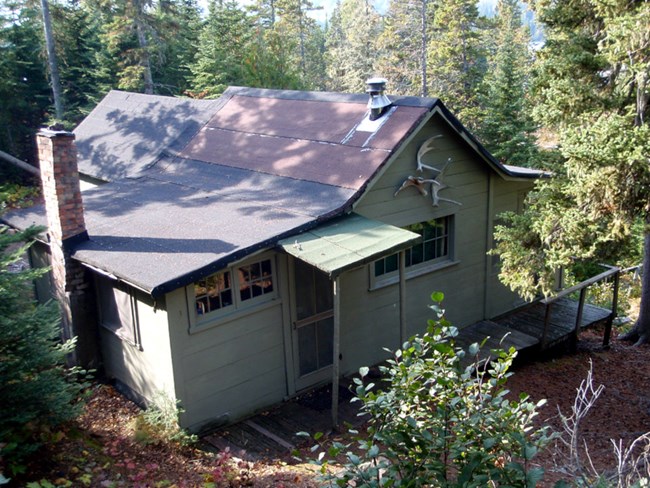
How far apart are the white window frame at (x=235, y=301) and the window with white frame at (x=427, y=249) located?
2094 mm

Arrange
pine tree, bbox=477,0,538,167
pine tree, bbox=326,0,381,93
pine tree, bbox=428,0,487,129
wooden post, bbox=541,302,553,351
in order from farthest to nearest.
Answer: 1. pine tree, bbox=326,0,381,93
2. pine tree, bbox=428,0,487,129
3. pine tree, bbox=477,0,538,167
4. wooden post, bbox=541,302,553,351

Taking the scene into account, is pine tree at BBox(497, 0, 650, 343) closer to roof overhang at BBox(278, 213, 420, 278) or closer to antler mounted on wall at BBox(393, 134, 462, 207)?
antler mounted on wall at BBox(393, 134, 462, 207)

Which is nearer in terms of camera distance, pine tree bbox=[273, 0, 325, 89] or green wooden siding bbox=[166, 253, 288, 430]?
green wooden siding bbox=[166, 253, 288, 430]

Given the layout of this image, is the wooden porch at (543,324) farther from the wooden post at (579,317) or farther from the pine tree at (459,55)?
the pine tree at (459,55)

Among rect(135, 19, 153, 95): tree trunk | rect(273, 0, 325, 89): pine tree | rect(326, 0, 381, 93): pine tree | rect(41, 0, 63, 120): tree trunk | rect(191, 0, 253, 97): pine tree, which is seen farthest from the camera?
rect(273, 0, 325, 89): pine tree

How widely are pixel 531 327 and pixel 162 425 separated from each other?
283 inches

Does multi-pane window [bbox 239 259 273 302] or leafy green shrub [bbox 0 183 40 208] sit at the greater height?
multi-pane window [bbox 239 259 273 302]

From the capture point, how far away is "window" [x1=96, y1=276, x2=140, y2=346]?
8227 millimetres

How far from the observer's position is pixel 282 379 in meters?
8.95

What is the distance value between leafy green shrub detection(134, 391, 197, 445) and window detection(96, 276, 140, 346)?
921mm

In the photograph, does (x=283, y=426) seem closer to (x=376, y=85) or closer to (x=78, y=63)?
(x=376, y=85)

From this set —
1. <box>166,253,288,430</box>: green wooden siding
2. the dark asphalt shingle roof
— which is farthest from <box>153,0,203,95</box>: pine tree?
<box>166,253,288,430</box>: green wooden siding

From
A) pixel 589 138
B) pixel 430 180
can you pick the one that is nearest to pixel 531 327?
pixel 430 180

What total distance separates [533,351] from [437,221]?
9.73 feet
